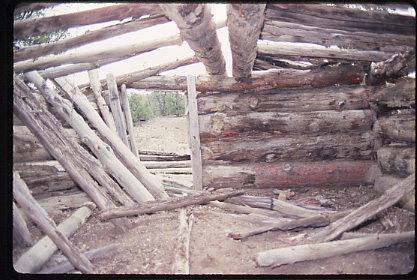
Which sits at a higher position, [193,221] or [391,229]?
[391,229]

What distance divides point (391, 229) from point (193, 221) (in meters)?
2.11

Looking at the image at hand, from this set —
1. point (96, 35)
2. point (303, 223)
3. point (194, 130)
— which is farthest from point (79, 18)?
point (303, 223)

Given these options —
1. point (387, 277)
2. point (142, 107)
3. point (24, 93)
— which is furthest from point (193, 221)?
point (142, 107)

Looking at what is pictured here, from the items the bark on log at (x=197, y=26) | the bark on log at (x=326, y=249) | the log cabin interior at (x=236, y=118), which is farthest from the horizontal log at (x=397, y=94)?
the bark on log at (x=197, y=26)

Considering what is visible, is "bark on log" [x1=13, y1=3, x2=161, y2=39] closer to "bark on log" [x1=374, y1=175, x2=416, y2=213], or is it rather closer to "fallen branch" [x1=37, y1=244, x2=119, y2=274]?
"fallen branch" [x1=37, y1=244, x2=119, y2=274]

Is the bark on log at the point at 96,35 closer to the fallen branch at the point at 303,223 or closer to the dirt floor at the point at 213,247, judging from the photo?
the dirt floor at the point at 213,247

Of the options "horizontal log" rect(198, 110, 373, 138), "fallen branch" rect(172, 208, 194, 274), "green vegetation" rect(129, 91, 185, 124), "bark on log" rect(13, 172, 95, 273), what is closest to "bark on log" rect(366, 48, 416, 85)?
"horizontal log" rect(198, 110, 373, 138)

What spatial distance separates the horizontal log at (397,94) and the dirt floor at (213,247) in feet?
3.74

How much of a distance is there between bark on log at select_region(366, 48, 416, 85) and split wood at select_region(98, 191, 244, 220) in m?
2.50

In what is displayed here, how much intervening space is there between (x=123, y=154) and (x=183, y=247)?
209 cm

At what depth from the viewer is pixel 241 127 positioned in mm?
4395

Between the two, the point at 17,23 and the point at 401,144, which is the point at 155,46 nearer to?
the point at 17,23

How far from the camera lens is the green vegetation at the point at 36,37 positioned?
77.2 inches

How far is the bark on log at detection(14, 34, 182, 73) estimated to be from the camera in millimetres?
2282
